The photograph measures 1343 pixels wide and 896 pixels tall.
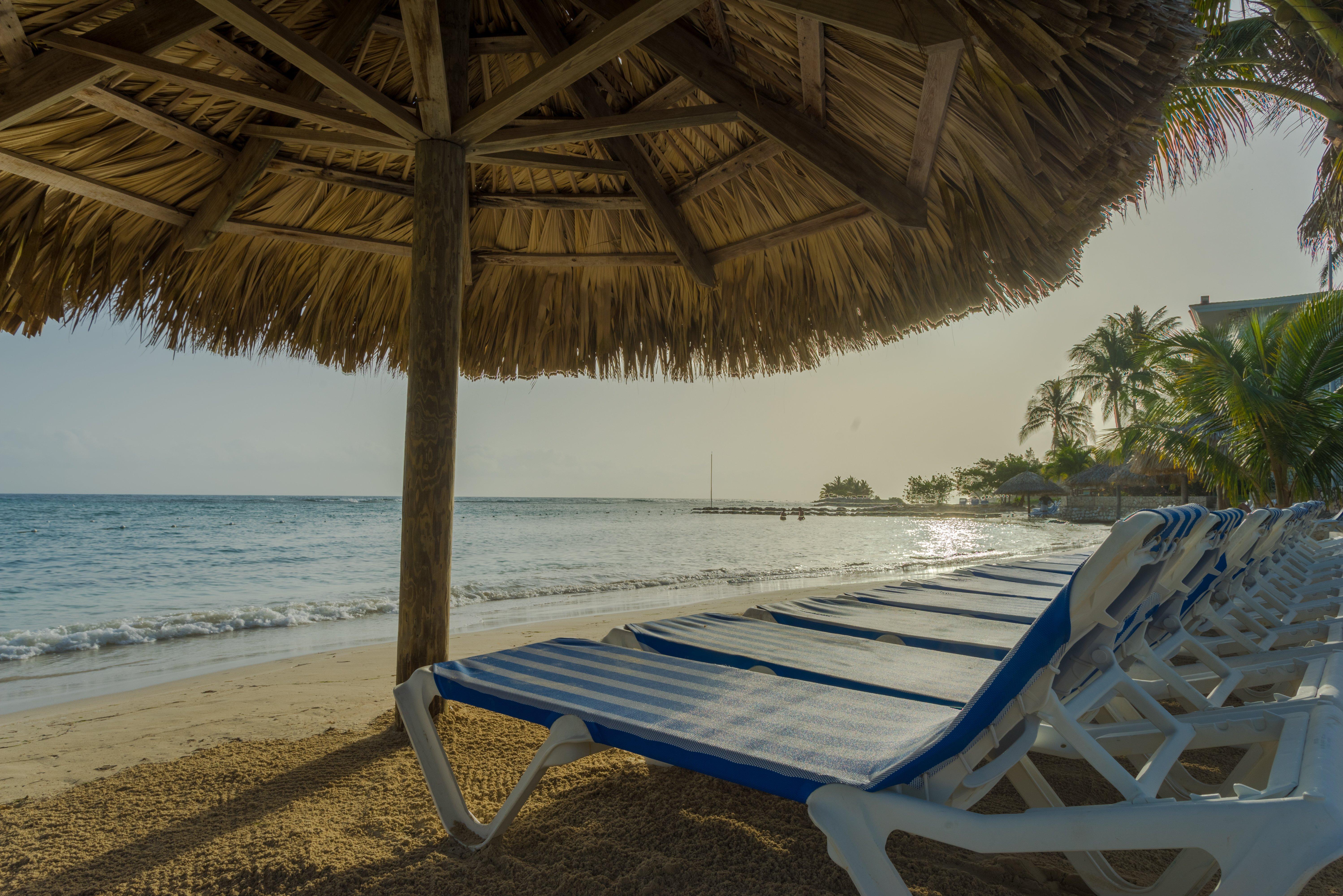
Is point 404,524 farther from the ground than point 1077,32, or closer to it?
closer to it

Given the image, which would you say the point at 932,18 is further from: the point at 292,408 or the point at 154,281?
the point at 292,408

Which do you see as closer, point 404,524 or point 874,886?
point 874,886

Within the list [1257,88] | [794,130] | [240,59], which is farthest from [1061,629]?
[1257,88]

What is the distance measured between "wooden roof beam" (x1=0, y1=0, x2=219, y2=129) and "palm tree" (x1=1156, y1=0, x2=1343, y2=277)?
15.4 ft

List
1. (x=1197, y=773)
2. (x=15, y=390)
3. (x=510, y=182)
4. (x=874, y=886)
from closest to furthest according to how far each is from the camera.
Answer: (x=874, y=886) < (x=1197, y=773) < (x=510, y=182) < (x=15, y=390)

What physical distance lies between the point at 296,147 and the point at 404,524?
1.91 metres

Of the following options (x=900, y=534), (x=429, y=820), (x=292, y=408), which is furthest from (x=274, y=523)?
(x=429, y=820)

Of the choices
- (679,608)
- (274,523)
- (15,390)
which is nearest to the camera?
(679,608)

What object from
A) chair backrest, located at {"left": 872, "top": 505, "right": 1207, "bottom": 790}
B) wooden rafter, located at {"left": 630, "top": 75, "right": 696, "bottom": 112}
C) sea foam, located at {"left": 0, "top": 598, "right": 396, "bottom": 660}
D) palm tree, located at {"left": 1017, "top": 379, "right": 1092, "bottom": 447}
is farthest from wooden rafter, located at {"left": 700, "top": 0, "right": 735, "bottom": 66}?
palm tree, located at {"left": 1017, "top": 379, "right": 1092, "bottom": 447}

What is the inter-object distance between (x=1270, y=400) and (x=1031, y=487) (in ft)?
91.5

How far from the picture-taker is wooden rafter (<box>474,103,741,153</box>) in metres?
2.44

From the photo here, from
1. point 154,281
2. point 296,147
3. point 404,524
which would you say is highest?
point 296,147

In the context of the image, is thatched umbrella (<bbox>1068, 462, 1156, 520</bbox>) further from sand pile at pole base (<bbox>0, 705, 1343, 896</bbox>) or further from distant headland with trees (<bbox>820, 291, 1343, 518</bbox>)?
sand pile at pole base (<bbox>0, 705, 1343, 896</bbox>)

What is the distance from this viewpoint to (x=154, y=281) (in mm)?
3170
